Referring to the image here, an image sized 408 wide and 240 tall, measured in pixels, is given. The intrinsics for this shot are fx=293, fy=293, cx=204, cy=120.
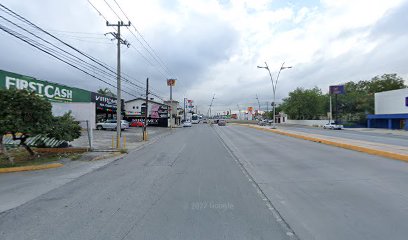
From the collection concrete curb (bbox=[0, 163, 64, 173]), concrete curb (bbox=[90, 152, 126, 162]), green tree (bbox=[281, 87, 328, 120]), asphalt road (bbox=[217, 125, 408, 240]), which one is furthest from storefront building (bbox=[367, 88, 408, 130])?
concrete curb (bbox=[0, 163, 64, 173])

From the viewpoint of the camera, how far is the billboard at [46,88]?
25062 mm

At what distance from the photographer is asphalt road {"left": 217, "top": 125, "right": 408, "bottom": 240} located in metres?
4.94

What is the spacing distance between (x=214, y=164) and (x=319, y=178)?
4.57m

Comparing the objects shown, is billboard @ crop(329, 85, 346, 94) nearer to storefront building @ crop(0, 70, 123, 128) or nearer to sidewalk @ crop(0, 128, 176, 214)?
storefront building @ crop(0, 70, 123, 128)

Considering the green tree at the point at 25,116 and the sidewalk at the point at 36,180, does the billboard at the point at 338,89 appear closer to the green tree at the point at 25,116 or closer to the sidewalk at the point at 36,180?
the sidewalk at the point at 36,180

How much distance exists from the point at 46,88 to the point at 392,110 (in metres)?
56.9

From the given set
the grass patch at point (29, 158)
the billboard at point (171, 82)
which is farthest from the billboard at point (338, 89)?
the grass patch at point (29, 158)

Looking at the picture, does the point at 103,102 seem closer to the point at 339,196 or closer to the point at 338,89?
Result: the point at 339,196

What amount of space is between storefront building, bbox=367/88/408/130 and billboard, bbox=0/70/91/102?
5179 cm

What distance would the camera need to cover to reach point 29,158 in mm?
14242

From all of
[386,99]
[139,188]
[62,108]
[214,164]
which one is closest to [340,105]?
[386,99]

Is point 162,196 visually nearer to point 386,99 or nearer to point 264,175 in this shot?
point 264,175

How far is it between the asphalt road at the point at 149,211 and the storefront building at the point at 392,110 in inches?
2102

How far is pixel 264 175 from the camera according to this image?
999 centimetres
